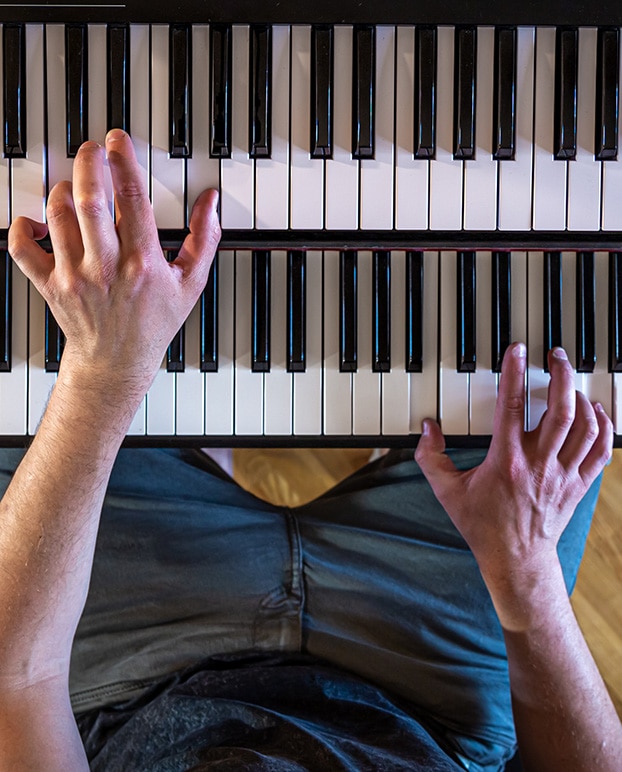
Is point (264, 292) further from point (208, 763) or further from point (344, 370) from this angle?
point (208, 763)

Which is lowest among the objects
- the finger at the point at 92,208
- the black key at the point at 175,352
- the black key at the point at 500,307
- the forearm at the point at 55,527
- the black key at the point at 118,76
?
the forearm at the point at 55,527

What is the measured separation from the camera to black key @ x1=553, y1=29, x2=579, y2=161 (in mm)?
1211

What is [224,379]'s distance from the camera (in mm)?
1300

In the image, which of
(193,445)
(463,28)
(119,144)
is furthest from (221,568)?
(463,28)

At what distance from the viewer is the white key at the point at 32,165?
3.97 feet

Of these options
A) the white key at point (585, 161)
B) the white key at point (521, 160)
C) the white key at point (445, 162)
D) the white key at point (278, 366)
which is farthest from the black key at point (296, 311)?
the white key at point (585, 161)

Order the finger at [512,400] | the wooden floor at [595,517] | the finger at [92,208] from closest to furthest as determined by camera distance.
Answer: the finger at [92,208], the finger at [512,400], the wooden floor at [595,517]

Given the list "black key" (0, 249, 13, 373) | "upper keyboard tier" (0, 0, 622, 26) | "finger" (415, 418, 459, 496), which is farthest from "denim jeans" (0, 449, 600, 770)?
"upper keyboard tier" (0, 0, 622, 26)

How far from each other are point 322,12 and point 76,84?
1.35ft

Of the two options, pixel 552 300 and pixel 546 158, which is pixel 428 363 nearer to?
pixel 552 300

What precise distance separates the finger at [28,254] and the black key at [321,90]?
459 millimetres

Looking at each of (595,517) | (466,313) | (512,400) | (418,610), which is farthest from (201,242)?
(595,517)

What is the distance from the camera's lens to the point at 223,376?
1300 millimetres

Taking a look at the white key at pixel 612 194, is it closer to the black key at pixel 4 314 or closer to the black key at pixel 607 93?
the black key at pixel 607 93
